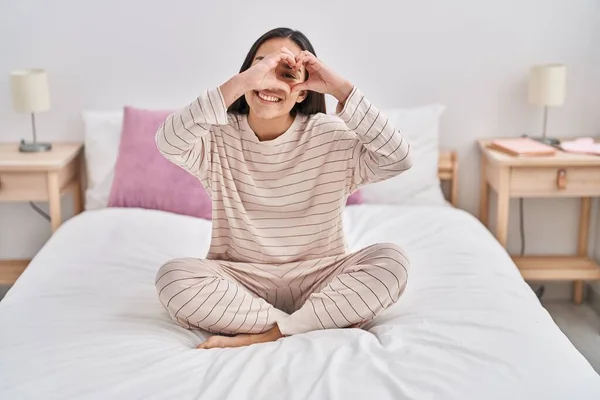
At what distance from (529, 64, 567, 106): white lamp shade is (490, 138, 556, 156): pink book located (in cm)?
15

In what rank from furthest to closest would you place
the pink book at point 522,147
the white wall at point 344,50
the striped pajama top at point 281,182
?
the white wall at point 344,50, the pink book at point 522,147, the striped pajama top at point 281,182

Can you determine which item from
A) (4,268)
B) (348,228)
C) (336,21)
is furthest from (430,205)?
(4,268)

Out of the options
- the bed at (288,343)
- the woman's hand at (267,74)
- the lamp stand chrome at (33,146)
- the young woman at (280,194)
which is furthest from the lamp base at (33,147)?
the woman's hand at (267,74)

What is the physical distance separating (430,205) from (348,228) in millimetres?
393

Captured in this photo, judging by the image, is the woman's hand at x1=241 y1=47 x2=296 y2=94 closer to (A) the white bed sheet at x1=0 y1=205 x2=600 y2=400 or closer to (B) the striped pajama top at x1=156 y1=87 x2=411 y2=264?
(B) the striped pajama top at x1=156 y1=87 x2=411 y2=264

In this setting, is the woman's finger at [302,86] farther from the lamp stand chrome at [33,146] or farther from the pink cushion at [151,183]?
the lamp stand chrome at [33,146]

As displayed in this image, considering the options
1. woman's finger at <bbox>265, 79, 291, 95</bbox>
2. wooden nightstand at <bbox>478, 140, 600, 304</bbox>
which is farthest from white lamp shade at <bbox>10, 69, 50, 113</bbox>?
wooden nightstand at <bbox>478, 140, 600, 304</bbox>

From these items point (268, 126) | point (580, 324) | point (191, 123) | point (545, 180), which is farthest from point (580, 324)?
point (191, 123)

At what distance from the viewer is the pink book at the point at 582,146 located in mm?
2664

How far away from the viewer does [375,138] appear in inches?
72.1

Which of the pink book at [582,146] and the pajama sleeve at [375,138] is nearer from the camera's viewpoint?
the pajama sleeve at [375,138]

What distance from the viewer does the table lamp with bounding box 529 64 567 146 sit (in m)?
2.73

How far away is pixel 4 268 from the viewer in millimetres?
2828

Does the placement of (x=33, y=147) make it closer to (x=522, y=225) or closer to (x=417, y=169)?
(x=417, y=169)
